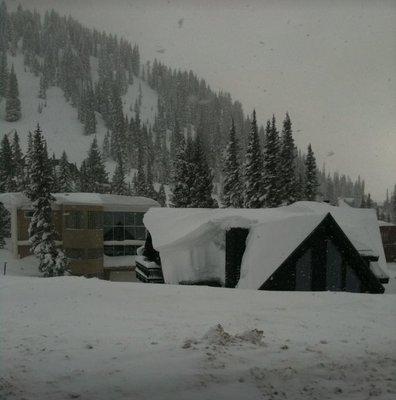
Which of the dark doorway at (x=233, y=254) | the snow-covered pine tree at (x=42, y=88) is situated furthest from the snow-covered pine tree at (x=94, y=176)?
the snow-covered pine tree at (x=42, y=88)

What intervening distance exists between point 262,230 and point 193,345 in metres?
11.1

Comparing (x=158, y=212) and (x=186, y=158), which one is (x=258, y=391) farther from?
(x=186, y=158)

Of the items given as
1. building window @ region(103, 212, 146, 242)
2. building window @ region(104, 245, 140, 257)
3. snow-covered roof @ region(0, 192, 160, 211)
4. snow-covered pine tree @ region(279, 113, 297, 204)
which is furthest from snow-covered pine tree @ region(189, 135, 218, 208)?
snow-covered pine tree @ region(279, 113, 297, 204)

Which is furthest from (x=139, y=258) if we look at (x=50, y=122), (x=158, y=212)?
(x=50, y=122)

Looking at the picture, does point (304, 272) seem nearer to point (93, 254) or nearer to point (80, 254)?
point (93, 254)

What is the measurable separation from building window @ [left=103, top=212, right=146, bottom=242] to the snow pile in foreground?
32379mm

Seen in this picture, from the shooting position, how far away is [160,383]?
5.59 metres

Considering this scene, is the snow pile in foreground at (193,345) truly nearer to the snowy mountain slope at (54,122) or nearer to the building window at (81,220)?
the building window at (81,220)

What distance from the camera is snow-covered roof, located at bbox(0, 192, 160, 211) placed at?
40.6 m

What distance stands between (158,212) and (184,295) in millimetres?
12647

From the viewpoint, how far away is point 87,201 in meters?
42.0

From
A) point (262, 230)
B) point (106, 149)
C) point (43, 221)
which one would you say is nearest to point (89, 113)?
point (106, 149)

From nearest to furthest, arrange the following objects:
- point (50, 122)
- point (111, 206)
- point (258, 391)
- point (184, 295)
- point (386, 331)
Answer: point (258, 391)
point (386, 331)
point (184, 295)
point (111, 206)
point (50, 122)

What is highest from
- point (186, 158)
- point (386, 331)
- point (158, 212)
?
point (186, 158)
